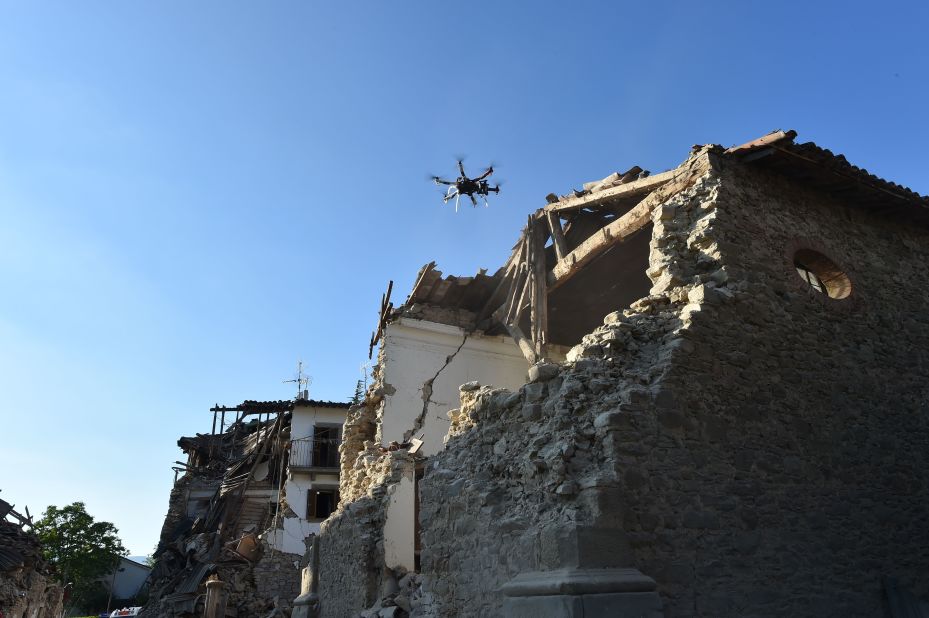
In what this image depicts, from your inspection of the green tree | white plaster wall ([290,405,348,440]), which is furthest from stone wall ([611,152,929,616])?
the green tree

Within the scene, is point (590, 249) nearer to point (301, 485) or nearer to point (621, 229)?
point (621, 229)

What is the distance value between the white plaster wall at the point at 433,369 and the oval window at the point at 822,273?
590 centimetres

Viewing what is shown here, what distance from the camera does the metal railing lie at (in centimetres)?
2255

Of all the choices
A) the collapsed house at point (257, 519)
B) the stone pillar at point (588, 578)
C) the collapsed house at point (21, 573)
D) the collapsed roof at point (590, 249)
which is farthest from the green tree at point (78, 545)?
the stone pillar at point (588, 578)

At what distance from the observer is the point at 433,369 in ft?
42.9

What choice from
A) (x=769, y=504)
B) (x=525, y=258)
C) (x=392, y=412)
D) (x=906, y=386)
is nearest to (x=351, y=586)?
(x=392, y=412)

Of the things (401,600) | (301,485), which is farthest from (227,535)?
(401,600)

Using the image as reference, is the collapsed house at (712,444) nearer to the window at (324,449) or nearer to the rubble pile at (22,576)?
the rubble pile at (22,576)

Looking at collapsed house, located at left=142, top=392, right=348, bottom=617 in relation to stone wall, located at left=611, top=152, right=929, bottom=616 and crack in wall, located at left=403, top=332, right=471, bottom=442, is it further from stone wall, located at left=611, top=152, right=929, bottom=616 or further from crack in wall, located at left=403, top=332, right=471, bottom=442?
stone wall, located at left=611, top=152, right=929, bottom=616

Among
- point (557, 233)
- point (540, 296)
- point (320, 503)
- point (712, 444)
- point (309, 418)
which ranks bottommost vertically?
point (712, 444)

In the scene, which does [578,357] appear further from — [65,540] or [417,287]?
[65,540]

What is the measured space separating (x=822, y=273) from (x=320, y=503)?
710 inches

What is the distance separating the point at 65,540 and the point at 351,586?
1090 inches

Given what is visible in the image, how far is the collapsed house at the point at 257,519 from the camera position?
1933 centimetres
